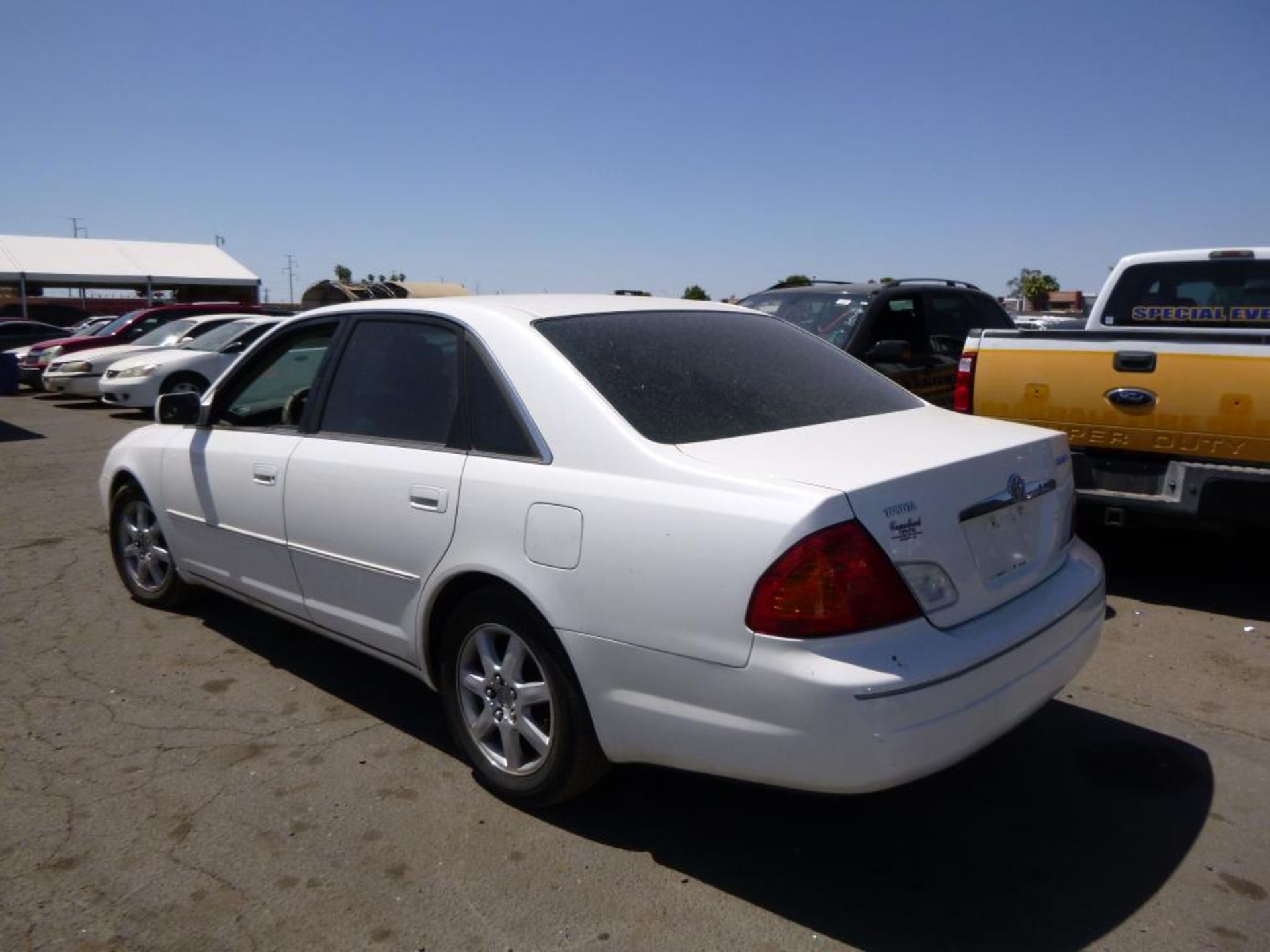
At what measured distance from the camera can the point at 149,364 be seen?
47.8 ft

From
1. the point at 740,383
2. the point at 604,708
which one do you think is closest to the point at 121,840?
the point at 604,708

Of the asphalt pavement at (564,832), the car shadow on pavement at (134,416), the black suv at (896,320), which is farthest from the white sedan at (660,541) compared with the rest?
the car shadow on pavement at (134,416)

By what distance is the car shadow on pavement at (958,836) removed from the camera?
2811mm

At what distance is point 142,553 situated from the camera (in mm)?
5473

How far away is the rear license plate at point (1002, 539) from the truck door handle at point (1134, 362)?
254cm

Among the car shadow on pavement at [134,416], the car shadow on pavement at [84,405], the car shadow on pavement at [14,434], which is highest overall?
the car shadow on pavement at [14,434]

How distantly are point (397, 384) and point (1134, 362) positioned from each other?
3814mm

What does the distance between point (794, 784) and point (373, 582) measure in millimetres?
1793

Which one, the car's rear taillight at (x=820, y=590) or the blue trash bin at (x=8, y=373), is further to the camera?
the blue trash bin at (x=8, y=373)

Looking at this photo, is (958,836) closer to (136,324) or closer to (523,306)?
(523,306)

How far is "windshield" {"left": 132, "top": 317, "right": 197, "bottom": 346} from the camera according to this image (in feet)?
53.4

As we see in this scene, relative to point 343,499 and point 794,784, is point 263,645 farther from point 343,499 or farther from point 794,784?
point 794,784

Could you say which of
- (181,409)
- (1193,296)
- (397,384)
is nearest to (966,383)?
(1193,296)

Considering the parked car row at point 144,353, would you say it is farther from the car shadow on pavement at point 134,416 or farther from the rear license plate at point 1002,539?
the rear license plate at point 1002,539
